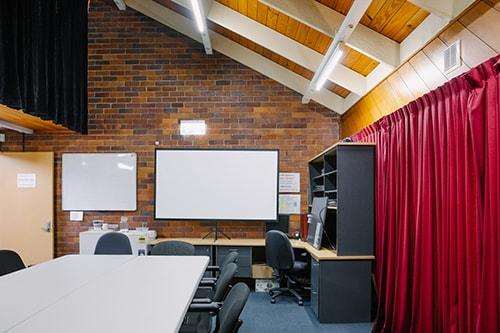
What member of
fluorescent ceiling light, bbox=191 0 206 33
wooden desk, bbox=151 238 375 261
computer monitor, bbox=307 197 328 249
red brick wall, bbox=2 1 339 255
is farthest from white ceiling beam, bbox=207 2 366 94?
wooden desk, bbox=151 238 375 261

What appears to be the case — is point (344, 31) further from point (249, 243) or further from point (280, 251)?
point (249, 243)

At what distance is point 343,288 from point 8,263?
321 centimetres

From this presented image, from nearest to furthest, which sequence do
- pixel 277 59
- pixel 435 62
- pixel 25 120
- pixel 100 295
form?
pixel 100 295
pixel 435 62
pixel 25 120
pixel 277 59

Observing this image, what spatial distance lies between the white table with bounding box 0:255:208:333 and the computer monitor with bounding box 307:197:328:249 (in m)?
1.58

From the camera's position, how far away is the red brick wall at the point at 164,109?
214 inches

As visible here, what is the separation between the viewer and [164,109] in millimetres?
5500

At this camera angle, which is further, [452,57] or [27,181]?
[27,181]

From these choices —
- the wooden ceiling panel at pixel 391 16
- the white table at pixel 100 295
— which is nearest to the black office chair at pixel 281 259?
the white table at pixel 100 295

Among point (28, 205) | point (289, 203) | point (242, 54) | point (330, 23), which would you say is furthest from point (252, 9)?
point (28, 205)

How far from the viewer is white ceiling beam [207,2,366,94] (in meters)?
4.24

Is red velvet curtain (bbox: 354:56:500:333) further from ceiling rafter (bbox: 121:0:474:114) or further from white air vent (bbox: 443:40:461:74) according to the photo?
ceiling rafter (bbox: 121:0:474:114)

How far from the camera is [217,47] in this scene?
213 inches

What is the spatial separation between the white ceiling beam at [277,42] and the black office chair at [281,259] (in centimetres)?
205

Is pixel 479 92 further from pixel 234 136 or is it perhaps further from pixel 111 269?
pixel 234 136
